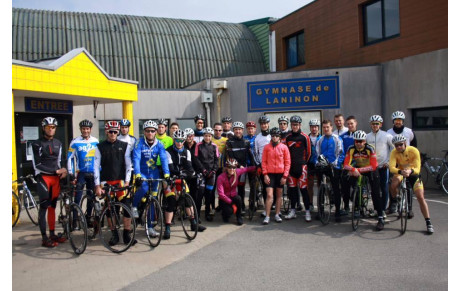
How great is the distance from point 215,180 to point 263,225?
152cm

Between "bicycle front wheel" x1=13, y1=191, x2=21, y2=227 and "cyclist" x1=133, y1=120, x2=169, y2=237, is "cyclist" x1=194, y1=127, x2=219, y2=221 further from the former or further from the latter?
"bicycle front wheel" x1=13, y1=191, x2=21, y2=227

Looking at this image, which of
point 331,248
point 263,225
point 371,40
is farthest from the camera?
point 371,40

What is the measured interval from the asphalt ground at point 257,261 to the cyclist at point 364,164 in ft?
1.66

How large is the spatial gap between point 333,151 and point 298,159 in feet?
2.45

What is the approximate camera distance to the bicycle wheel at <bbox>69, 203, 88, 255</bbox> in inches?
255

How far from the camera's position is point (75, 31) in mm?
24578

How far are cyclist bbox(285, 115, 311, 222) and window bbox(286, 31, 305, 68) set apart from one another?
1092cm

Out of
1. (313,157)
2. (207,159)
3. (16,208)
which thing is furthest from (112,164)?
(313,157)

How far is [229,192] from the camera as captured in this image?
8.52 metres

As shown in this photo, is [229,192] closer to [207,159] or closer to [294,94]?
[207,159]

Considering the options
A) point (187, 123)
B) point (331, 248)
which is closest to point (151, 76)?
point (187, 123)

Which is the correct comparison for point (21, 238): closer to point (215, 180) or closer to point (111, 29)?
point (215, 180)

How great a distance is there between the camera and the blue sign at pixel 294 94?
47.2ft

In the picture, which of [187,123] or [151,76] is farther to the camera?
[151,76]
